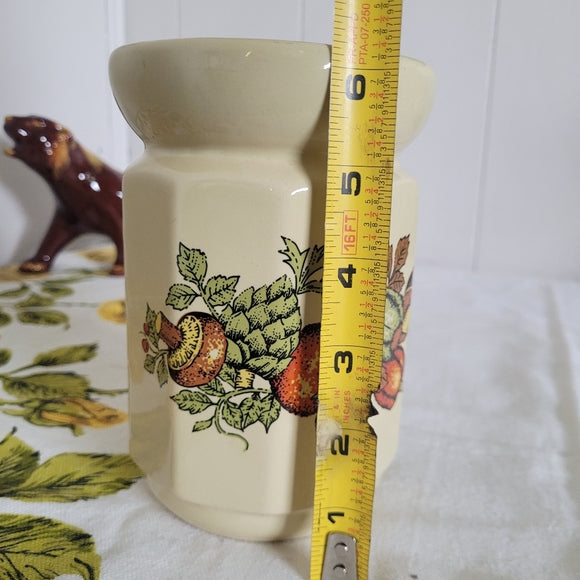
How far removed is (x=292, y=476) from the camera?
1.14 feet

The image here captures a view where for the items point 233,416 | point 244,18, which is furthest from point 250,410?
point 244,18

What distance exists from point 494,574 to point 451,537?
0.04m

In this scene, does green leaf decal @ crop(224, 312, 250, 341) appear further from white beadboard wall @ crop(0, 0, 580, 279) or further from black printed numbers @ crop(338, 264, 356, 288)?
white beadboard wall @ crop(0, 0, 580, 279)

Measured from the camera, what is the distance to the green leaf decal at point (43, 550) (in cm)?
32

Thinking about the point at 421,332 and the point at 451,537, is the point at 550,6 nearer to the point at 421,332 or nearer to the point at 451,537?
the point at 421,332

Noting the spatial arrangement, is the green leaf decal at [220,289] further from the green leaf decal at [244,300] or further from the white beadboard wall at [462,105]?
the white beadboard wall at [462,105]

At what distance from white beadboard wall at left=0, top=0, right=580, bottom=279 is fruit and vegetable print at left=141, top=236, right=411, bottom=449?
80 cm

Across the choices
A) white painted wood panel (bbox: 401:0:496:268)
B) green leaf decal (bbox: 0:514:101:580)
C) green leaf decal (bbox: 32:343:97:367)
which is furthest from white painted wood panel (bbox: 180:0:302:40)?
green leaf decal (bbox: 0:514:101:580)

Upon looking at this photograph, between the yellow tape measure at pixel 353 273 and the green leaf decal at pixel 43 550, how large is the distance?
0.41 ft

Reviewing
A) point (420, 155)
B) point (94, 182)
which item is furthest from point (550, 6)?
point (94, 182)

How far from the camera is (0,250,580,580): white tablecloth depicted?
341 mm

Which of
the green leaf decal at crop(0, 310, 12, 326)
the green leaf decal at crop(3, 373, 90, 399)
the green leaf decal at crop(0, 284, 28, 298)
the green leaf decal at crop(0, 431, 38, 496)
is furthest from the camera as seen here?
the green leaf decal at crop(0, 284, 28, 298)

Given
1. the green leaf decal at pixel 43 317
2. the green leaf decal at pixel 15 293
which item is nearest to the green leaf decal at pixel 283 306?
the green leaf decal at pixel 43 317

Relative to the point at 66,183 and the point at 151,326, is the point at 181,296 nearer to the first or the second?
the point at 151,326
